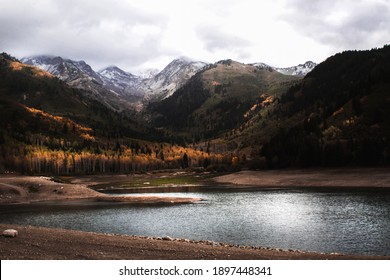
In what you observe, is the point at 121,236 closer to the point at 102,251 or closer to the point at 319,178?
the point at 102,251

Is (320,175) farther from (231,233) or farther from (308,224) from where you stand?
(231,233)

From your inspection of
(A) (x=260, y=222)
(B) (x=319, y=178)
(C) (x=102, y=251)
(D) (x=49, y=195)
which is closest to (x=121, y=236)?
(C) (x=102, y=251)

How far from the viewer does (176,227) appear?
5441 cm

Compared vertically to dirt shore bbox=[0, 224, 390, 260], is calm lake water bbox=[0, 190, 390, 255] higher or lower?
lower

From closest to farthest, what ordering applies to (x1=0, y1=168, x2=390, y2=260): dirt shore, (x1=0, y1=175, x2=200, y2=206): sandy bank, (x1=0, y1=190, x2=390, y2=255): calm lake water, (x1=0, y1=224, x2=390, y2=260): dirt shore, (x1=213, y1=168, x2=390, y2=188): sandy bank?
(x1=0, y1=224, x2=390, y2=260): dirt shore, (x1=0, y1=168, x2=390, y2=260): dirt shore, (x1=0, y1=190, x2=390, y2=255): calm lake water, (x1=0, y1=175, x2=200, y2=206): sandy bank, (x1=213, y1=168, x2=390, y2=188): sandy bank

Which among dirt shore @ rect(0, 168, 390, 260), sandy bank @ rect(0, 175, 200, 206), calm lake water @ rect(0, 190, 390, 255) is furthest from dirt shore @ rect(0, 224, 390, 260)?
sandy bank @ rect(0, 175, 200, 206)

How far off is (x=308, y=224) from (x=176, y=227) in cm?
1870

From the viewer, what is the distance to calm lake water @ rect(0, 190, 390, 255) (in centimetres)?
4247

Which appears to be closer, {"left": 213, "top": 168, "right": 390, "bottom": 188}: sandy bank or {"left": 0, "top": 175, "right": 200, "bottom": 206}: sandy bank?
{"left": 0, "top": 175, "right": 200, "bottom": 206}: sandy bank

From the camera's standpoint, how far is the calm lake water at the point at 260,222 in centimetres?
4247

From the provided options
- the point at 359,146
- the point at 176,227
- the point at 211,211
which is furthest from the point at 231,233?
the point at 359,146

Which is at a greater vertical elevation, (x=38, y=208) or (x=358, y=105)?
(x=358, y=105)

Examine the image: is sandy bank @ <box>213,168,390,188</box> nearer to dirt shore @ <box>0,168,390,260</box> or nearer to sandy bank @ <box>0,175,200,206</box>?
dirt shore @ <box>0,168,390,260</box>

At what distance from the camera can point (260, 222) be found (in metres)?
56.8
